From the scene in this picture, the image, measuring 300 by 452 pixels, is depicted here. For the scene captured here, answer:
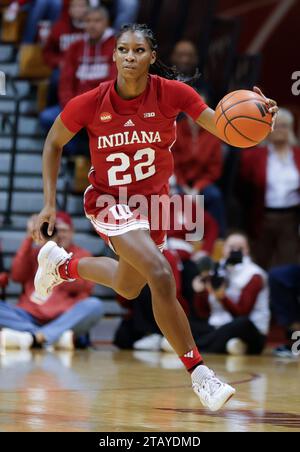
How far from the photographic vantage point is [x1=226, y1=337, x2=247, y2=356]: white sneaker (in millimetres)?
9716

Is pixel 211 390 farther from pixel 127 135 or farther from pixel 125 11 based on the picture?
pixel 125 11

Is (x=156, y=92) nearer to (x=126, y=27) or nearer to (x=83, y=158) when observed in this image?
(x=126, y=27)

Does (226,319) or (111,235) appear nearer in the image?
(111,235)

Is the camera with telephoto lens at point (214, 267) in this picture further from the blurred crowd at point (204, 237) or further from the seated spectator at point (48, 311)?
the seated spectator at point (48, 311)

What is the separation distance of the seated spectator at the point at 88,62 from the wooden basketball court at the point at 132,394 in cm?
321

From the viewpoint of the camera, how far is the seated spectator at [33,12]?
41.2 ft

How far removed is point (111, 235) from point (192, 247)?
5134mm

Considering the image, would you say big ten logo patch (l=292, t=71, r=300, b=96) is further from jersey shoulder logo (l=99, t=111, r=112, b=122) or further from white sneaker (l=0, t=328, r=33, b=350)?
A: jersey shoulder logo (l=99, t=111, r=112, b=122)

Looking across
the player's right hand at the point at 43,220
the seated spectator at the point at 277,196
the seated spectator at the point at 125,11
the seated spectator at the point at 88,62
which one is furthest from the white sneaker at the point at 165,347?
the player's right hand at the point at 43,220

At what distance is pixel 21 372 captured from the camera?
7.29 meters

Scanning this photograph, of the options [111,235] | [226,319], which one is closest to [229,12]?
[226,319]

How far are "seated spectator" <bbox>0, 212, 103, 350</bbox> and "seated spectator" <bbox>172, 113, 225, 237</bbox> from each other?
1656 mm
